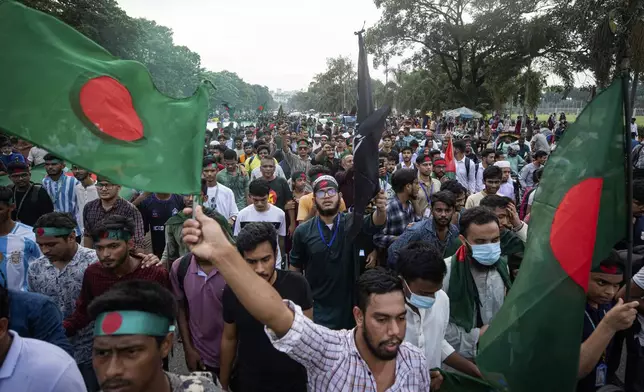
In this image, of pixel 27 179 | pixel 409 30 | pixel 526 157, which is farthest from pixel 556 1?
pixel 27 179

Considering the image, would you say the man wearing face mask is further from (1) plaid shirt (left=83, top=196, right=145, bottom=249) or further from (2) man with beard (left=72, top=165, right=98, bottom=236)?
(2) man with beard (left=72, top=165, right=98, bottom=236)

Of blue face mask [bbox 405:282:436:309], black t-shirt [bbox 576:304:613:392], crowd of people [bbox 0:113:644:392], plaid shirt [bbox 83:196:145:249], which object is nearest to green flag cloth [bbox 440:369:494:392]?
crowd of people [bbox 0:113:644:392]

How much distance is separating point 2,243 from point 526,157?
11.3 meters

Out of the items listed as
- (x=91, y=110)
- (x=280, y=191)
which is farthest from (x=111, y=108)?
(x=280, y=191)

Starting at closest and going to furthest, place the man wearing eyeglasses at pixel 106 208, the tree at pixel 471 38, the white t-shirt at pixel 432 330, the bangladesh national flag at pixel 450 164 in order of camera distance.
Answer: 1. the white t-shirt at pixel 432 330
2. the man wearing eyeglasses at pixel 106 208
3. the bangladesh national flag at pixel 450 164
4. the tree at pixel 471 38

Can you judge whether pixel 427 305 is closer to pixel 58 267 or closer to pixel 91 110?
pixel 91 110

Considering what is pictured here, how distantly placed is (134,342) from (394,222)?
3.36 metres

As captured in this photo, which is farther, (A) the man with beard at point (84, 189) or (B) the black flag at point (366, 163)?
(A) the man with beard at point (84, 189)

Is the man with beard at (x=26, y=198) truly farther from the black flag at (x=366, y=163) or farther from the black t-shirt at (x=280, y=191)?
the black flag at (x=366, y=163)

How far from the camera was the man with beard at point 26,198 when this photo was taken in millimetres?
5566

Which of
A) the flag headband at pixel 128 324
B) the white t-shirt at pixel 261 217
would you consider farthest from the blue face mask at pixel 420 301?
the white t-shirt at pixel 261 217

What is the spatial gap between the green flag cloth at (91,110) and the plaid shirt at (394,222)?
2866 mm

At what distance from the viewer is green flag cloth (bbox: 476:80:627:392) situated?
2057 mm

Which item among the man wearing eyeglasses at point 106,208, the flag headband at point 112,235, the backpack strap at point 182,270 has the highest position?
the flag headband at point 112,235
